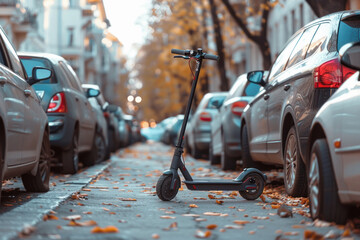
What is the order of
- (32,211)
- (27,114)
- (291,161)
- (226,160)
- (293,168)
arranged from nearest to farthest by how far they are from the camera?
(32,211) < (27,114) < (293,168) < (291,161) < (226,160)

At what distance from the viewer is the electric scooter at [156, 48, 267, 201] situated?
7867mm

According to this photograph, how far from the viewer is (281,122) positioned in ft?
27.7

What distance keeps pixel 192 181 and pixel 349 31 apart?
6.81ft

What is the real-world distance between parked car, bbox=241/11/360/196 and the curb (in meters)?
2.25

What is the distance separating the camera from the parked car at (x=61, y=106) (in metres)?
11.5

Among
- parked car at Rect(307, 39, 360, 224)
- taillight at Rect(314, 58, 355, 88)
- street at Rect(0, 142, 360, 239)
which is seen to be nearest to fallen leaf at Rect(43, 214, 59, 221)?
street at Rect(0, 142, 360, 239)

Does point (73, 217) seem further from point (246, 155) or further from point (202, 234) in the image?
point (246, 155)

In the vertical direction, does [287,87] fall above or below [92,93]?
below

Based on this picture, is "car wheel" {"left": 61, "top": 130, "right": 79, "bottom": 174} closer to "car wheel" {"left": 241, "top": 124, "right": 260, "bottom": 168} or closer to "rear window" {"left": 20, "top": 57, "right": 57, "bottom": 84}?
"rear window" {"left": 20, "top": 57, "right": 57, "bottom": 84}

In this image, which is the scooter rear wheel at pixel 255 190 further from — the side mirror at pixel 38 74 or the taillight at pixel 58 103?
the taillight at pixel 58 103

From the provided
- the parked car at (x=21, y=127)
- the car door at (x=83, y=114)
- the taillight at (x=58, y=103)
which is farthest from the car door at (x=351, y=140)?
the car door at (x=83, y=114)

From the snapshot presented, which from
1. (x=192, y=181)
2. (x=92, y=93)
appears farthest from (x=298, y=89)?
(x=92, y=93)

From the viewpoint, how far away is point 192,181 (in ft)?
26.0

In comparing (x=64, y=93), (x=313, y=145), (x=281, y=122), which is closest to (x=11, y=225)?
(x=313, y=145)
